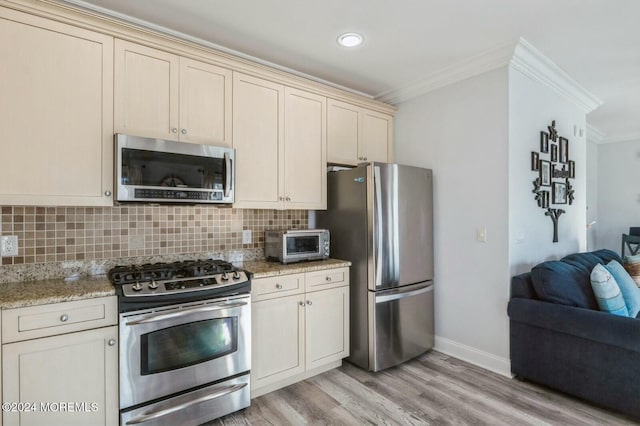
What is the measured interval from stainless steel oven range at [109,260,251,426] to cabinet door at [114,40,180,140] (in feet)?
2.99

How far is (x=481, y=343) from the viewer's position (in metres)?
2.90

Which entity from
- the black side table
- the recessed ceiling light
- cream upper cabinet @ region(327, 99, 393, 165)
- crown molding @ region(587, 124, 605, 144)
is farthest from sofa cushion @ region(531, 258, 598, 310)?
crown molding @ region(587, 124, 605, 144)

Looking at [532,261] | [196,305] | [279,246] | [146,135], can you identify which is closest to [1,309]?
[196,305]

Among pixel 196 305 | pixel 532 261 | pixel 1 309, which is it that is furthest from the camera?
pixel 532 261

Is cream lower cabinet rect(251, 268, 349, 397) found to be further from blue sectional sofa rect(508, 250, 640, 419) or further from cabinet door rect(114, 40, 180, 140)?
blue sectional sofa rect(508, 250, 640, 419)

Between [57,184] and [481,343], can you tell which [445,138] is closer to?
[481,343]

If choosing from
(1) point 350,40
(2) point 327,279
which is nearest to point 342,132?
(1) point 350,40

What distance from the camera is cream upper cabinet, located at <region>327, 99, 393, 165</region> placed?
123 inches

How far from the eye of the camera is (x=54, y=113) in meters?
1.91

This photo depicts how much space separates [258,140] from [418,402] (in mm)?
2224

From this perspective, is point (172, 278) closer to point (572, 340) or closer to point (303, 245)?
point (303, 245)

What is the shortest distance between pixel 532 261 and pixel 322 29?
2613 millimetres

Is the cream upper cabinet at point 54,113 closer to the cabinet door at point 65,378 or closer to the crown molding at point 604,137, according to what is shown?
the cabinet door at point 65,378

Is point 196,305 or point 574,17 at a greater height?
point 574,17
